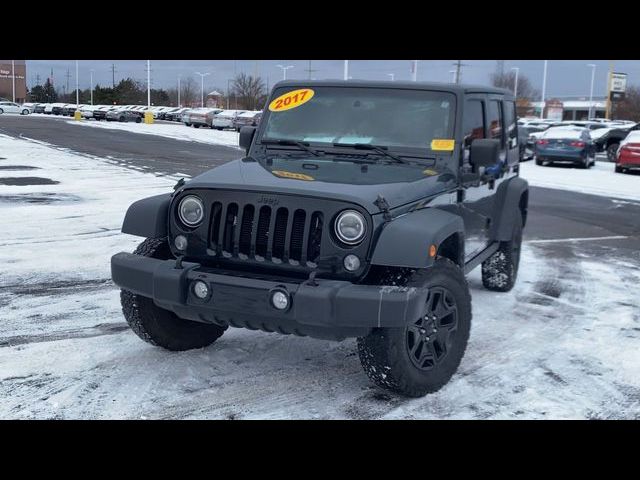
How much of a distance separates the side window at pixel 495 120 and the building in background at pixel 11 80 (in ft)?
379

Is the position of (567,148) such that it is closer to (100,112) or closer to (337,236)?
(337,236)

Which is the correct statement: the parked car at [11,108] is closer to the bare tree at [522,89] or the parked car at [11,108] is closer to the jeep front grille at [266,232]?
the bare tree at [522,89]

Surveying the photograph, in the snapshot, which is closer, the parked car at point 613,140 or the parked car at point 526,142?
the parked car at point 526,142

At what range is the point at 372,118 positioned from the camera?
5.35 metres

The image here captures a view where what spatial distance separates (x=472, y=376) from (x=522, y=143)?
13.0 ft

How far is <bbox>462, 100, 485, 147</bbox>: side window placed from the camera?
215 inches

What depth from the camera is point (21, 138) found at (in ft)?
95.1

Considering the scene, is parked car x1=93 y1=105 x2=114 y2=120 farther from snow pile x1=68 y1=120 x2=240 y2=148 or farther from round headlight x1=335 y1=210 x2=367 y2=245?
round headlight x1=335 y1=210 x2=367 y2=245

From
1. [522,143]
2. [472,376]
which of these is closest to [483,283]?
[522,143]

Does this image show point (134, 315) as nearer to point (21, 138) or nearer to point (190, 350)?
point (190, 350)

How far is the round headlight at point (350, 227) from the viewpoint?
4164mm

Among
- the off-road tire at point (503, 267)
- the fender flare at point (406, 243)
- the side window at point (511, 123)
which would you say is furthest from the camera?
the off-road tire at point (503, 267)

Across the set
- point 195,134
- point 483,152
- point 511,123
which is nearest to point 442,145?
point 483,152

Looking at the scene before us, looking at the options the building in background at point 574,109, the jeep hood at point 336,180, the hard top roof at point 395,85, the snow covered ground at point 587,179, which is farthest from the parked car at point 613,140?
the building in background at point 574,109
